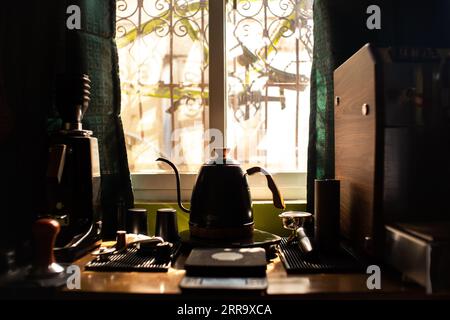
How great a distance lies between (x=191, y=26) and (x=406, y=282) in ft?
3.79

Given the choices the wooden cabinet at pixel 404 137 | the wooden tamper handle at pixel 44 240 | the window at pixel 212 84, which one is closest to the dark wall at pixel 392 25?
the window at pixel 212 84

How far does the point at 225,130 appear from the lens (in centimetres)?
164

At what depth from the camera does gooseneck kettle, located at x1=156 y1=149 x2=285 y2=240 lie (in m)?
1.20

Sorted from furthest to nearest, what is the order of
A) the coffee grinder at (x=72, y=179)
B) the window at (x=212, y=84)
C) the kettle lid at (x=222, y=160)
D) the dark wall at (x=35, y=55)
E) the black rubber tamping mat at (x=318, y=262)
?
the window at (x=212, y=84) < the dark wall at (x=35, y=55) < the kettle lid at (x=222, y=160) < the coffee grinder at (x=72, y=179) < the black rubber tamping mat at (x=318, y=262)

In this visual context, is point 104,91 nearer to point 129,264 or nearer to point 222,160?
point 222,160

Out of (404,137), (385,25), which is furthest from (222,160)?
(385,25)

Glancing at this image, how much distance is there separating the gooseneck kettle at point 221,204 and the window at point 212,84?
0.41m

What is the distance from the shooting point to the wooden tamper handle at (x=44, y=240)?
0.95 m

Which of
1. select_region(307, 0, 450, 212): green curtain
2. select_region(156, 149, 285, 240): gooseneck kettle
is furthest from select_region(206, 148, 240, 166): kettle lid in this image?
select_region(307, 0, 450, 212): green curtain

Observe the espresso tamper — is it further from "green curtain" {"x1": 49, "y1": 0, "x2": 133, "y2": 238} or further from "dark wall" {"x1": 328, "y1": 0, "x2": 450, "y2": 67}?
"dark wall" {"x1": 328, "y1": 0, "x2": 450, "y2": 67}

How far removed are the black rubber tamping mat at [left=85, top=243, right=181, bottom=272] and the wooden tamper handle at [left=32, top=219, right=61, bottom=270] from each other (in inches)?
4.2

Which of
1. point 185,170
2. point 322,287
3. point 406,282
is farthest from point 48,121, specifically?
point 406,282

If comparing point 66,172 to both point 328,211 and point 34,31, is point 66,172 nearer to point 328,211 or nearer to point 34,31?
point 34,31

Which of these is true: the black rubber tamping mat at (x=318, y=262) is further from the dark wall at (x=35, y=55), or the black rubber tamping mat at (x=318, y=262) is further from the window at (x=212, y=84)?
the dark wall at (x=35, y=55)
